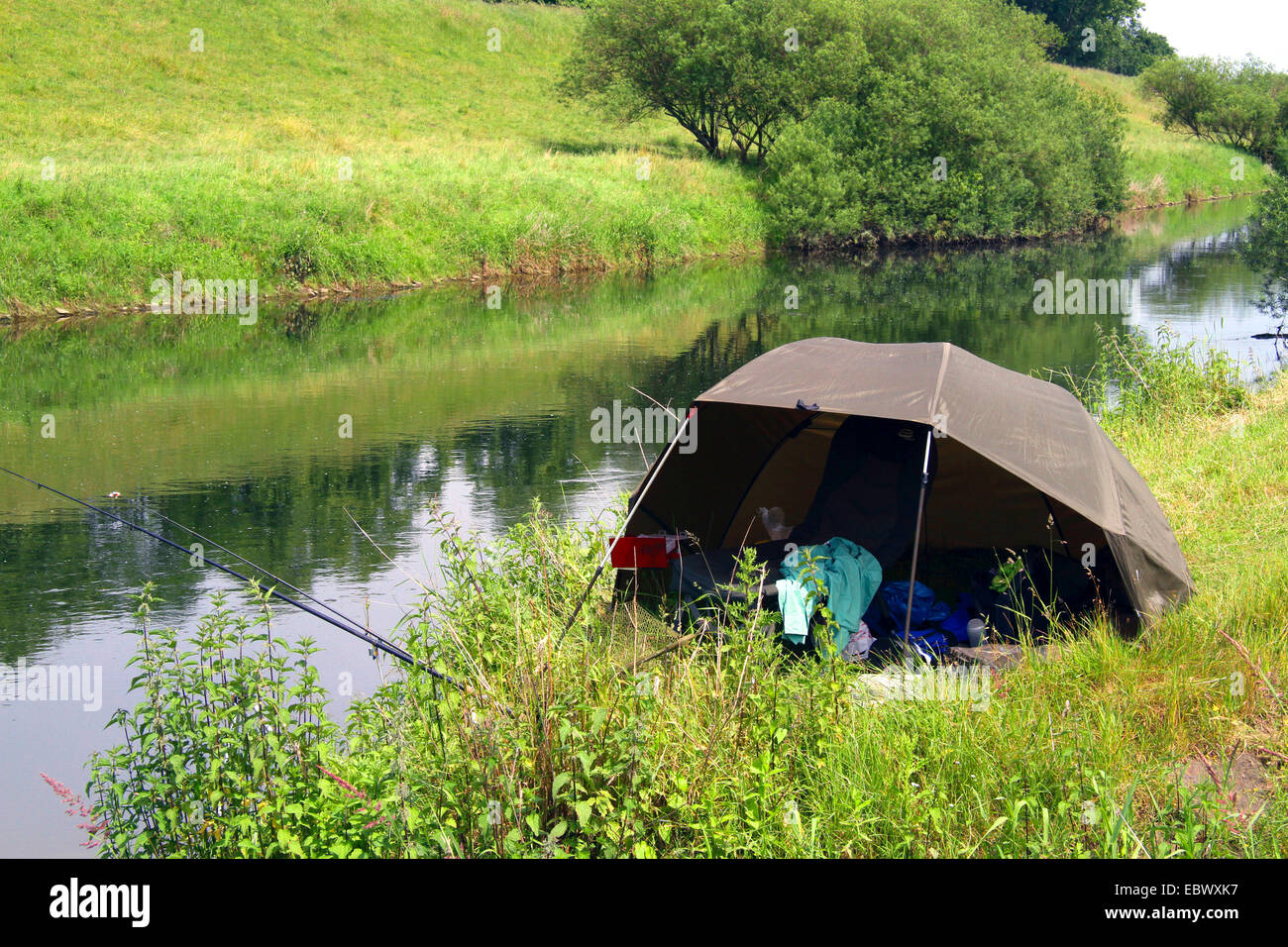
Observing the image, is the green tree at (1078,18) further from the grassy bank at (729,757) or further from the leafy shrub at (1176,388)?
the grassy bank at (729,757)

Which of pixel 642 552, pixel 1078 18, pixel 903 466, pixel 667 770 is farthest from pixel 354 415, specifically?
pixel 1078 18

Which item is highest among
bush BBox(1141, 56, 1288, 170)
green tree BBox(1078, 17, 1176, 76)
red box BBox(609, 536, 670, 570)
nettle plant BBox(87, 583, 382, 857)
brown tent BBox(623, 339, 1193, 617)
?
green tree BBox(1078, 17, 1176, 76)

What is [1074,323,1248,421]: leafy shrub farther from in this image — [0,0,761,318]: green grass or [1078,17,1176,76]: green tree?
[1078,17,1176,76]: green tree

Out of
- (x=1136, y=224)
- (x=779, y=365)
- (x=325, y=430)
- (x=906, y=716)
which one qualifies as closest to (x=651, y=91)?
(x=1136, y=224)

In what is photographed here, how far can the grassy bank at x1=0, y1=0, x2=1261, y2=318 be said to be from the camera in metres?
24.8

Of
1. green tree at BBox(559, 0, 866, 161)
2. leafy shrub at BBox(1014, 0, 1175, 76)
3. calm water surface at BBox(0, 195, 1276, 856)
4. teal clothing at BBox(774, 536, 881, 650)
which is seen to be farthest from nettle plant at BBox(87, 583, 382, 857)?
leafy shrub at BBox(1014, 0, 1175, 76)

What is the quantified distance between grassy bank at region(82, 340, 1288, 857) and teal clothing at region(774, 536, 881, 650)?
0.29 m

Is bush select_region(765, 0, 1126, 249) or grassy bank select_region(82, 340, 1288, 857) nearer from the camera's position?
grassy bank select_region(82, 340, 1288, 857)

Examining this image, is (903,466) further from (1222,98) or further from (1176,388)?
(1222,98)

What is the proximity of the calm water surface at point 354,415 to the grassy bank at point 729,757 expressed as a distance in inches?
65.2

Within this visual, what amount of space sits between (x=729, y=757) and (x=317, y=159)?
28.8 m

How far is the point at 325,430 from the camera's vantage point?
15.1 m

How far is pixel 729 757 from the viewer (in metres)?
5.12

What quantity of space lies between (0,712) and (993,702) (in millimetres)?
5791
